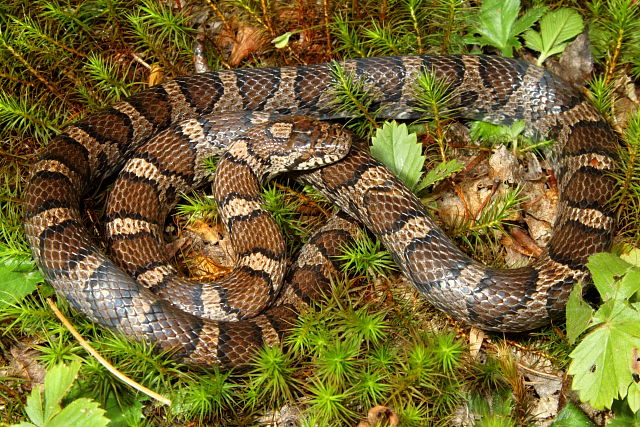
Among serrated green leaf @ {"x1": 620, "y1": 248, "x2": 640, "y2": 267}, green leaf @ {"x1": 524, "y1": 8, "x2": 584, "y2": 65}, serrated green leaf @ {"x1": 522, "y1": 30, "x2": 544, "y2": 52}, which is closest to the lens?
serrated green leaf @ {"x1": 620, "y1": 248, "x2": 640, "y2": 267}

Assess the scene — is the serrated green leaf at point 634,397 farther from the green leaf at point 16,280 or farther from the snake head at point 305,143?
the green leaf at point 16,280

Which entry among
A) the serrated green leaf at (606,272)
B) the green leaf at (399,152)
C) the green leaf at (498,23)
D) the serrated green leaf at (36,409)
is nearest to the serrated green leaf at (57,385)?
the serrated green leaf at (36,409)

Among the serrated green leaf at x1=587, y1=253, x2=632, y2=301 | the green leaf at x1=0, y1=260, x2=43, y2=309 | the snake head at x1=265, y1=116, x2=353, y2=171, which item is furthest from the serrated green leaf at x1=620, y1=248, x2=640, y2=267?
the green leaf at x1=0, y1=260, x2=43, y2=309

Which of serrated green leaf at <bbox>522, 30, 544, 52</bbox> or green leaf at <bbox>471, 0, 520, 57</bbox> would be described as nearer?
green leaf at <bbox>471, 0, 520, 57</bbox>

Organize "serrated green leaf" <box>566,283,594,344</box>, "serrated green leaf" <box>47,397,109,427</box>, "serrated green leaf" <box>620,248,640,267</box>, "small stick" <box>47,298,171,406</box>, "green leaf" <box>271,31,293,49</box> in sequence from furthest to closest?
"green leaf" <box>271,31,293,49</box> < "serrated green leaf" <box>620,248,640,267</box> < "small stick" <box>47,298,171,406</box> < "serrated green leaf" <box>566,283,594,344</box> < "serrated green leaf" <box>47,397,109,427</box>

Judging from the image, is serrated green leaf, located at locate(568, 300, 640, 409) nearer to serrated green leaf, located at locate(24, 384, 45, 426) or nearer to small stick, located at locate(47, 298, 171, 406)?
small stick, located at locate(47, 298, 171, 406)

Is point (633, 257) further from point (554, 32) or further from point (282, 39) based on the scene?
point (282, 39)
